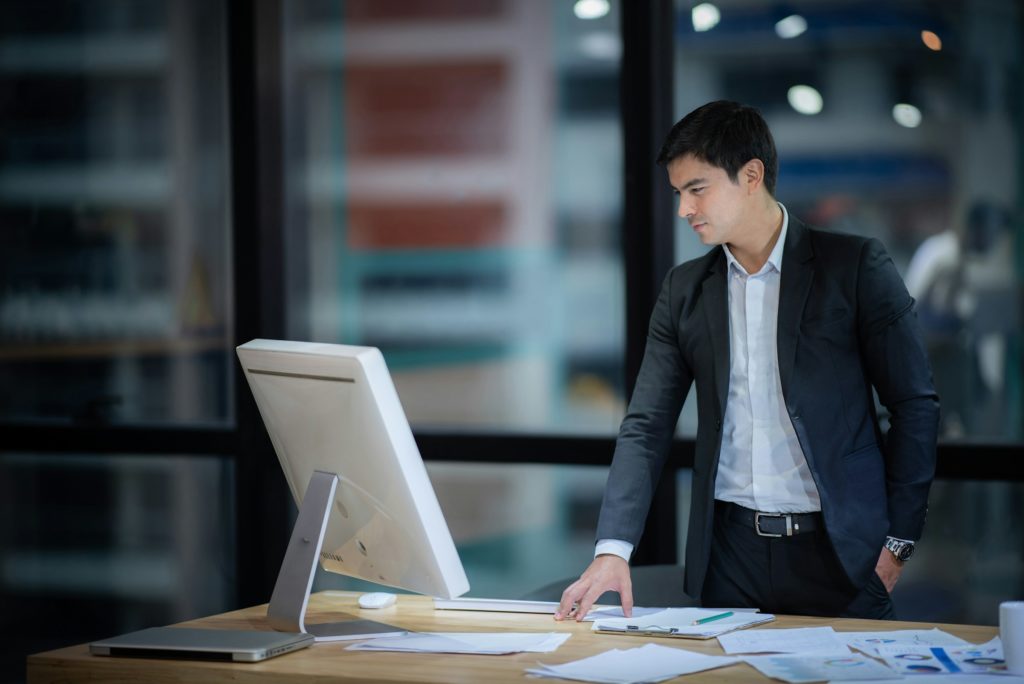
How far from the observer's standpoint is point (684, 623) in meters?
2.29

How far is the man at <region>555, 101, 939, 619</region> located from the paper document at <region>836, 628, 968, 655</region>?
383 millimetres

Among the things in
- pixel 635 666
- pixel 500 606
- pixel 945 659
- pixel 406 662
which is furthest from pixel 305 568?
pixel 945 659

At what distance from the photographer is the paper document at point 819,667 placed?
1.88 meters

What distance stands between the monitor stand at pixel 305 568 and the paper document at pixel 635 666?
46 centimetres

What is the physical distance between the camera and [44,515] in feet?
15.8

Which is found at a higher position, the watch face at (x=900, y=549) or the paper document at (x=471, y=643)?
the watch face at (x=900, y=549)

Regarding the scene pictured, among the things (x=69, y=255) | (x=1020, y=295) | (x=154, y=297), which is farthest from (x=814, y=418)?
(x=69, y=255)

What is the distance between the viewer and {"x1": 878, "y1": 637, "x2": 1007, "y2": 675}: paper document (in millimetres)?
1932

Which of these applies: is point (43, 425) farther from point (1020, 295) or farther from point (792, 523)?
point (1020, 295)

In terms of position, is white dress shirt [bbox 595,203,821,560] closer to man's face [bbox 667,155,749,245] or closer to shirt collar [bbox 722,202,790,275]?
shirt collar [bbox 722,202,790,275]

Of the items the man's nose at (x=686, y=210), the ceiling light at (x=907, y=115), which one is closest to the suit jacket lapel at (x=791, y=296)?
the man's nose at (x=686, y=210)

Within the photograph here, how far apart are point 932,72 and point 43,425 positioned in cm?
342

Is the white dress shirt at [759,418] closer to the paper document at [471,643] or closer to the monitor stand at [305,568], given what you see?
the paper document at [471,643]

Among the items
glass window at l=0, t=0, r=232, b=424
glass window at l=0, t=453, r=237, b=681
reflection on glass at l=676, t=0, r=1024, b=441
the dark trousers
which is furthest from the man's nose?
glass window at l=0, t=453, r=237, b=681
